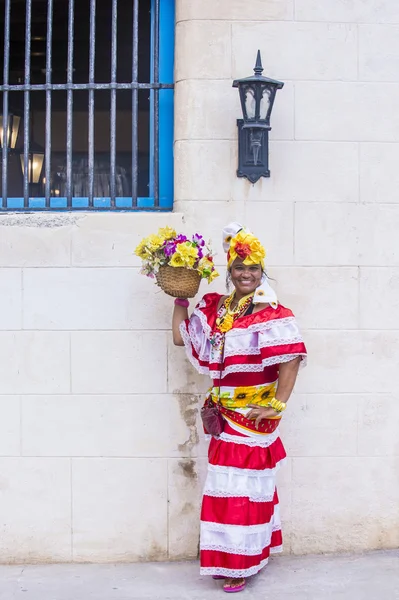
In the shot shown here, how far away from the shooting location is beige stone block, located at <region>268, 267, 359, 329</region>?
4.57 m

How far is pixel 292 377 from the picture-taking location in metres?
4.07

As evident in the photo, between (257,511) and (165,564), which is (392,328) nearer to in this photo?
(257,511)

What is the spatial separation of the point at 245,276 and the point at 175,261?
35 cm

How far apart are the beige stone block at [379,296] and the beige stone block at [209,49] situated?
4.42ft

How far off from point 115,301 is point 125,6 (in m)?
1.87

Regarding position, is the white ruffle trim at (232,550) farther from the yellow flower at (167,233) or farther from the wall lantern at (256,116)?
the wall lantern at (256,116)

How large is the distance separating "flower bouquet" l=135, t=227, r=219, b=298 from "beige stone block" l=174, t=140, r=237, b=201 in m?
0.43

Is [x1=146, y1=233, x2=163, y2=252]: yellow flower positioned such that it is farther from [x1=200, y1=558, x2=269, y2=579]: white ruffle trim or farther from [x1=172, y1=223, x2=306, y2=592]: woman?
[x1=200, y1=558, x2=269, y2=579]: white ruffle trim

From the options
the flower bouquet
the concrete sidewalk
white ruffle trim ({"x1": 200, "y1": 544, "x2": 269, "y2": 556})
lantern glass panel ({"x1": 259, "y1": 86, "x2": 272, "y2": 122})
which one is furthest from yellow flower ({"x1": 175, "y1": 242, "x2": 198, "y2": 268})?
the concrete sidewalk

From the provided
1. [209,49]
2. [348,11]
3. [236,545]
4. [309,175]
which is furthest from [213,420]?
[348,11]

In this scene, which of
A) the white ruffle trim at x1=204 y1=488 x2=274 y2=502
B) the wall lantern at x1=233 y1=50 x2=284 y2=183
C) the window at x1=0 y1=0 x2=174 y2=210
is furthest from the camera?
the window at x1=0 y1=0 x2=174 y2=210

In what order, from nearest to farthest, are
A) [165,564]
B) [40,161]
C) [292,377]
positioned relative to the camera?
[292,377]
[165,564]
[40,161]

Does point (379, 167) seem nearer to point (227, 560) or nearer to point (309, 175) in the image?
point (309, 175)

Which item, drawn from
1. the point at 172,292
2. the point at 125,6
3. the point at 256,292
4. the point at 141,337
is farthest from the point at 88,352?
the point at 125,6
